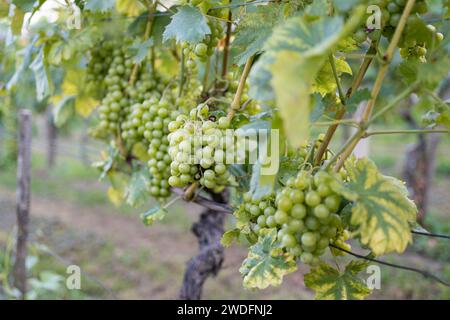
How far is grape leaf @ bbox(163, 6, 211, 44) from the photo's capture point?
3.85 feet

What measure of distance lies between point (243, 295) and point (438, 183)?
281 inches

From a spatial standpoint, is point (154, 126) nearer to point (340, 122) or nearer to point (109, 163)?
point (109, 163)

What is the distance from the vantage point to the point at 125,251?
460 centimetres

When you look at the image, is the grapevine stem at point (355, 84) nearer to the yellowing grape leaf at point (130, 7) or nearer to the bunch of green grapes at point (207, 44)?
the bunch of green grapes at point (207, 44)

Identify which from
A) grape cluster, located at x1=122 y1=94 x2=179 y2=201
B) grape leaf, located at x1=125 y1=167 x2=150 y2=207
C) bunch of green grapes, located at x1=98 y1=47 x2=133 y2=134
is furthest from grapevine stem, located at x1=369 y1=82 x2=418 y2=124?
bunch of green grapes, located at x1=98 y1=47 x2=133 y2=134

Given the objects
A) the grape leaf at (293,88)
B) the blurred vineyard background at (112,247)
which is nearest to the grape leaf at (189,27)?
the grape leaf at (293,88)

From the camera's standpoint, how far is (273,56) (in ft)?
2.48

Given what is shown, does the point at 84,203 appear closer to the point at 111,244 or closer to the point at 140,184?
Result: the point at 111,244

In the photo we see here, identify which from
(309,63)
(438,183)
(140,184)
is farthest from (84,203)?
(438,183)

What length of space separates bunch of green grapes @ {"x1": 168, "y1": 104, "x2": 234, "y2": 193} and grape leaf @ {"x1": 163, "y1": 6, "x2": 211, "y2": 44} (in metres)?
0.19

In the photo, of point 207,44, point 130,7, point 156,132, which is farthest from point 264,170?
point 130,7

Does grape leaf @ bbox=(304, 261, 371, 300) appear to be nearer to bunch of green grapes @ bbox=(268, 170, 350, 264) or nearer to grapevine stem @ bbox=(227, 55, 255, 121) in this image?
bunch of green grapes @ bbox=(268, 170, 350, 264)

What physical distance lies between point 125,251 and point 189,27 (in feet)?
12.3

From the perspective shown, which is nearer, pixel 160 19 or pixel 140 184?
pixel 160 19
